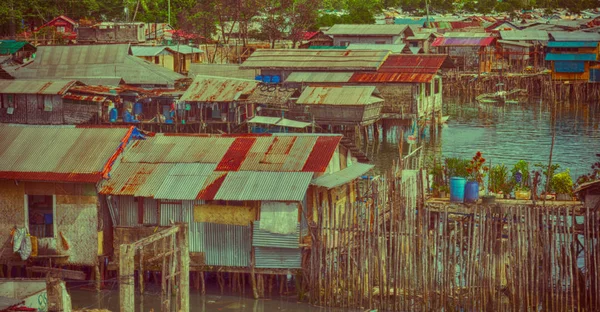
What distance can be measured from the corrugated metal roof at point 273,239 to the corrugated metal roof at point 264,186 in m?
0.62

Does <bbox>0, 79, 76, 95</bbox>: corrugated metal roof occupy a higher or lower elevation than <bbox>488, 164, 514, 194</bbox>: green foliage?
higher

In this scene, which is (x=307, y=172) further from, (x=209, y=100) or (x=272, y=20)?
(x=272, y=20)

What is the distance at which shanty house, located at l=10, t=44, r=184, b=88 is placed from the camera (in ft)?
146

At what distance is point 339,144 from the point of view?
2252 centimetres

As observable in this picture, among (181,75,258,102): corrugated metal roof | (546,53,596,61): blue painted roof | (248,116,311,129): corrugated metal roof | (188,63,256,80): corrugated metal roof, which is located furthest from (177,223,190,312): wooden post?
(546,53,596,61): blue painted roof

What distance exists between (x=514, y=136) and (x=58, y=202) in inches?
1103

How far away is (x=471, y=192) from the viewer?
22.3m

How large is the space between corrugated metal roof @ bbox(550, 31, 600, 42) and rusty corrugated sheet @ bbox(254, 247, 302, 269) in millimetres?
42209

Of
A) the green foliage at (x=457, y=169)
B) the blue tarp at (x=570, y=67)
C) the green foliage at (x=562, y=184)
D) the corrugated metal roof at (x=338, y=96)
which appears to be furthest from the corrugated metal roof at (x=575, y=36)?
the green foliage at (x=562, y=184)

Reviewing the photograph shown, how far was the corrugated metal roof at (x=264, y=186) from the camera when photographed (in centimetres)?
1983

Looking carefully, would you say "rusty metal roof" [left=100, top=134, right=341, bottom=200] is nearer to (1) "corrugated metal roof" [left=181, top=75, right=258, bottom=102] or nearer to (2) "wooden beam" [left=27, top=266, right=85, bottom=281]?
(2) "wooden beam" [left=27, top=266, right=85, bottom=281]

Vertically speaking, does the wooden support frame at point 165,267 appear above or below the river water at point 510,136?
below

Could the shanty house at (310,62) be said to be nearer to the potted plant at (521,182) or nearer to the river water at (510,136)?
the river water at (510,136)

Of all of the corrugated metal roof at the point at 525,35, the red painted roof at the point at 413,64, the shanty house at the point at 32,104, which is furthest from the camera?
the corrugated metal roof at the point at 525,35
